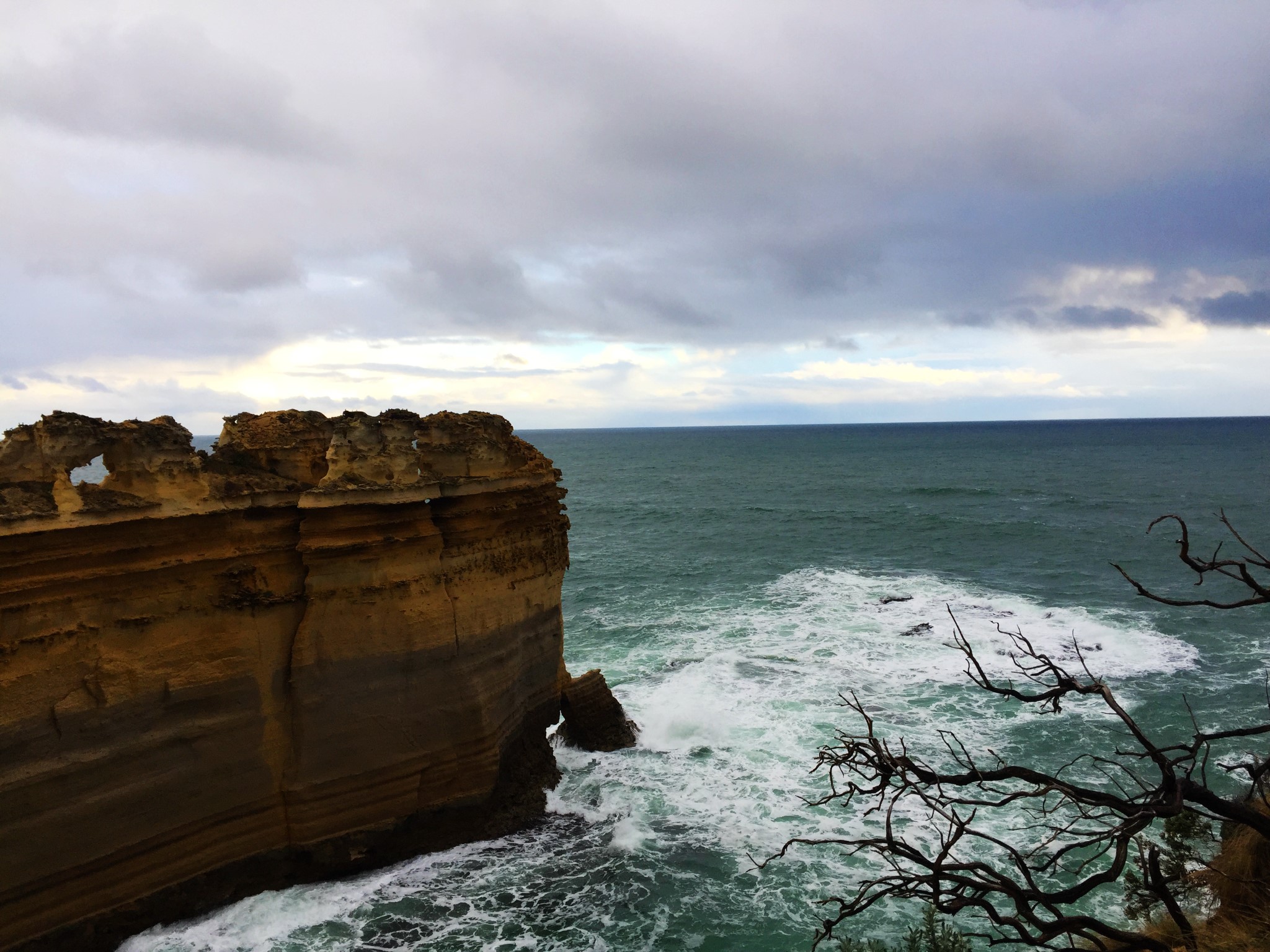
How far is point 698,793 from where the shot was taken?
41.9 feet

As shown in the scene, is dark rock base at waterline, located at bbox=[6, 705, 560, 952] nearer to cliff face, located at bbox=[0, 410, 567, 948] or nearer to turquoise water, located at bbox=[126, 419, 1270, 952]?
cliff face, located at bbox=[0, 410, 567, 948]

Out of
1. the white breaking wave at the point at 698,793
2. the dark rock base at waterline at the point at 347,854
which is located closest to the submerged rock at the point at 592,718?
the white breaking wave at the point at 698,793

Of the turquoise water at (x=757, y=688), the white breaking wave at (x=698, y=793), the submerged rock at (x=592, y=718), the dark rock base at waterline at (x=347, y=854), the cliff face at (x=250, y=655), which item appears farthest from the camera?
the submerged rock at (x=592, y=718)

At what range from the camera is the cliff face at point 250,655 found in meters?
8.35

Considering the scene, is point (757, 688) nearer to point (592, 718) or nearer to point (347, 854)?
point (592, 718)

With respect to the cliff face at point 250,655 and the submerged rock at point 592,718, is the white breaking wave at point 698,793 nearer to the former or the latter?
the submerged rock at point 592,718

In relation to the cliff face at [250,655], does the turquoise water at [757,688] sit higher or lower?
lower

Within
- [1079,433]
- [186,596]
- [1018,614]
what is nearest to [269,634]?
[186,596]

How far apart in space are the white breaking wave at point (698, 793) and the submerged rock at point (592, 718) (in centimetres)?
27

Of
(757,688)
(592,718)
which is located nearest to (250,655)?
(592,718)

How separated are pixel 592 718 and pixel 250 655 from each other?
6495mm

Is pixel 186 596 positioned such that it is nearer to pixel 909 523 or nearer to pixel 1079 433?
pixel 909 523

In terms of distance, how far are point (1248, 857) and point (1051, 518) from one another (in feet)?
124

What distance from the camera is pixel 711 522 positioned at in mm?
42344
